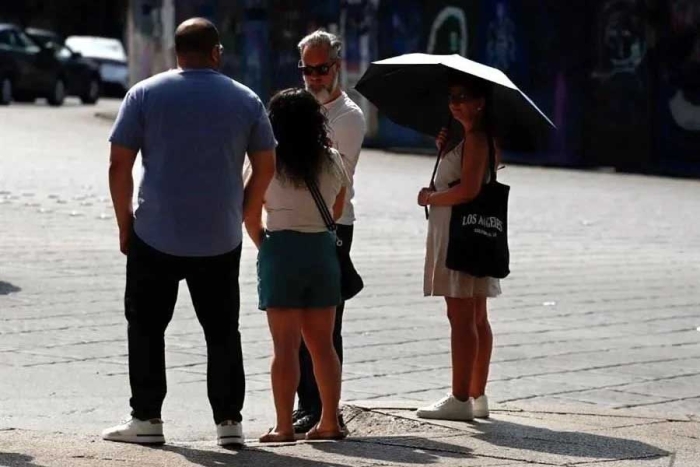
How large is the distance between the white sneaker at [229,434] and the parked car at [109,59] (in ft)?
140

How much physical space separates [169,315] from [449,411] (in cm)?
131

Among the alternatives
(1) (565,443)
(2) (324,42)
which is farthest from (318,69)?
(1) (565,443)

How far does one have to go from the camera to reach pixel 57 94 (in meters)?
41.8

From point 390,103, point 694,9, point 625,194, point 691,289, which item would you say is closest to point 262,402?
point 390,103

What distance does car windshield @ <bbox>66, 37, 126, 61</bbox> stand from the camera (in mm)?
49000

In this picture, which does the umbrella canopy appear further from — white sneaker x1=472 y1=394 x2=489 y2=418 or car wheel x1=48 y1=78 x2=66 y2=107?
car wheel x1=48 y1=78 x2=66 y2=107

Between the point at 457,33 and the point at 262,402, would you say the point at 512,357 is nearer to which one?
the point at 262,402

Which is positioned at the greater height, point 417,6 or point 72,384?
point 417,6

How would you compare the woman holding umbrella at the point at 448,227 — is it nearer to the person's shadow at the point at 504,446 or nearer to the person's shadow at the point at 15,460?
the person's shadow at the point at 504,446

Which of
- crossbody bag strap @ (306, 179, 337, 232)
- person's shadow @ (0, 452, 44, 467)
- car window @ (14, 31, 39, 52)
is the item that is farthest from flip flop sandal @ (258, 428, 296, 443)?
car window @ (14, 31, 39, 52)

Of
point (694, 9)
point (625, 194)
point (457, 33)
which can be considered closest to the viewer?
point (625, 194)

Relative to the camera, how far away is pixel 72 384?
26.9ft

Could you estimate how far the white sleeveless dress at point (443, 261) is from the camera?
7289 millimetres

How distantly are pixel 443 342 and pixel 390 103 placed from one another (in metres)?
2.38
